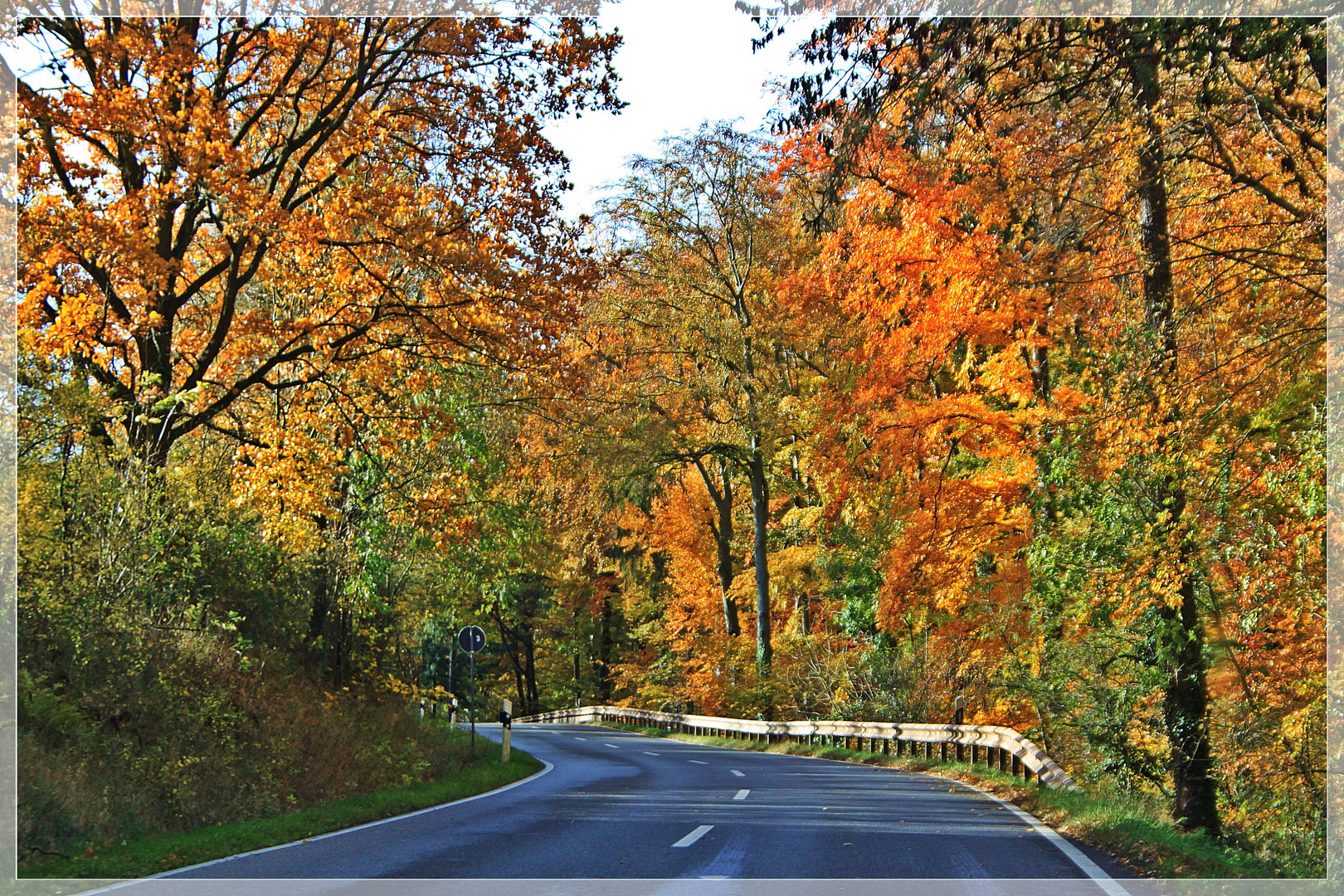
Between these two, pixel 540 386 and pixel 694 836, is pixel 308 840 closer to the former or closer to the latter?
pixel 694 836

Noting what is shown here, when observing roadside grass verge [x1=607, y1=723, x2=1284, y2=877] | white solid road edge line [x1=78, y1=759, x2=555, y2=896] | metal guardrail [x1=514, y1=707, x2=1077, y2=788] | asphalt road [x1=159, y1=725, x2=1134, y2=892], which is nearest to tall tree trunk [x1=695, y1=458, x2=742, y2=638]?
metal guardrail [x1=514, y1=707, x2=1077, y2=788]

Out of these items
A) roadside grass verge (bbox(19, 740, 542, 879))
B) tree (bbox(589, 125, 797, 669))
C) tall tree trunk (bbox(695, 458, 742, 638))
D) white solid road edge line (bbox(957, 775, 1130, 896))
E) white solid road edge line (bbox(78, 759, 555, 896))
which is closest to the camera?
white solid road edge line (bbox(957, 775, 1130, 896))

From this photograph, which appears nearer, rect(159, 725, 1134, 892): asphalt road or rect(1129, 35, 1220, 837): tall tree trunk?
rect(159, 725, 1134, 892): asphalt road

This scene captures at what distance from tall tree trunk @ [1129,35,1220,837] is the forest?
0.19 ft

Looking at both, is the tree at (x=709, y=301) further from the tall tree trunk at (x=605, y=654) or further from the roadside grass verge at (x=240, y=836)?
the tall tree trunk at (x=605, y=654)

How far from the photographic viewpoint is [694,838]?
1008 cm

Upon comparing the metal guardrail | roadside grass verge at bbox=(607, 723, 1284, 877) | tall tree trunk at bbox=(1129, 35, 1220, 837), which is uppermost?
tall tree trunk at bbox=(1129, 35, 1220, 837)

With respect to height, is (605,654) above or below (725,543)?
below

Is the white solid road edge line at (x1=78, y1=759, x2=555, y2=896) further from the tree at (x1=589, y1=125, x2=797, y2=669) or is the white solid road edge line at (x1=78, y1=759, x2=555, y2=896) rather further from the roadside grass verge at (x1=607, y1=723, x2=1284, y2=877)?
the tree at (x1=589, y1=125, x2=797, y2=669)

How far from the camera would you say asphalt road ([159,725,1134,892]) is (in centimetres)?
843

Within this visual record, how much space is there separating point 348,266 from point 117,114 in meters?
4.13

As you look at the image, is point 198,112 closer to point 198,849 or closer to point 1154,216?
point 198,849

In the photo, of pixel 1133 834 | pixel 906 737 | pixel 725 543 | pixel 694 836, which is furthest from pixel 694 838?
pixel 725 543

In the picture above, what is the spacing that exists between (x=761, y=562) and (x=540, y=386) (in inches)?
615
